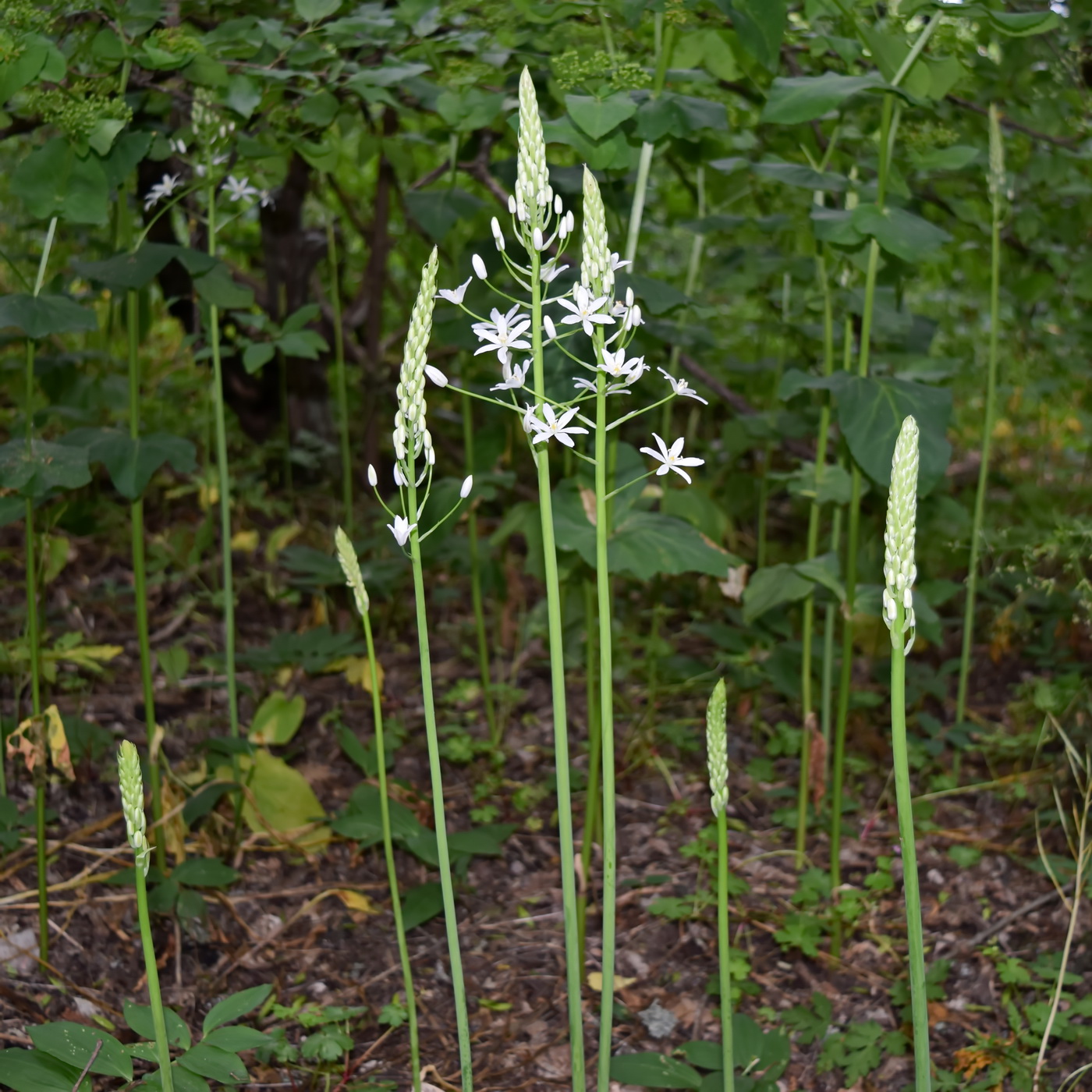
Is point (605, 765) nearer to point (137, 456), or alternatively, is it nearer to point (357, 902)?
point (357, 902)

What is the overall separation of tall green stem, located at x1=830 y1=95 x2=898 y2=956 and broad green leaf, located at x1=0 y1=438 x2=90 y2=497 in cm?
160

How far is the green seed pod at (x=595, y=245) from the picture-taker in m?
1.35

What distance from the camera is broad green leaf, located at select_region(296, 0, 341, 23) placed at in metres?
2.15

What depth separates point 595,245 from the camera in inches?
53.6

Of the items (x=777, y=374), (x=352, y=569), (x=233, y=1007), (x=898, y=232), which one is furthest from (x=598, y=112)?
(x=777, y=374)

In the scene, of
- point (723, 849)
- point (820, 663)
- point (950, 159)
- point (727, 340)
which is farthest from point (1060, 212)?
point (723, 849)

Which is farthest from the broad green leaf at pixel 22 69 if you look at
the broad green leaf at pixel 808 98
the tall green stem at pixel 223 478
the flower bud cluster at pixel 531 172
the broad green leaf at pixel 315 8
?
the broad green leaf at pixel 808 98

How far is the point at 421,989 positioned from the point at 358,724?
1175 mm

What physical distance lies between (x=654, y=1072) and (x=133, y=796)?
38.0 inches

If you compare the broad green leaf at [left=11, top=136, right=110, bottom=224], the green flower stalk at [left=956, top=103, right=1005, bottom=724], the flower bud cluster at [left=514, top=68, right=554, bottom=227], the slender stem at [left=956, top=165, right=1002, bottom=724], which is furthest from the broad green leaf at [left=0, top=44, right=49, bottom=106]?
the slender stem at [left=956, top=165, right=1002, bottom=724]

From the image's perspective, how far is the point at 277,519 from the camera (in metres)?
4.43

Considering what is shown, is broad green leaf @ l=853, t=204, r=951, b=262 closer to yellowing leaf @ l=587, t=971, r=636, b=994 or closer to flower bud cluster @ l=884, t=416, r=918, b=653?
flower bud cluster @ l=884, t=416, r=918, b=653

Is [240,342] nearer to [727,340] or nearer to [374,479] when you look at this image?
[374,479]

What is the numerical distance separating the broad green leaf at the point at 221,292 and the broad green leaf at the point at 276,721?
1.05 meters
